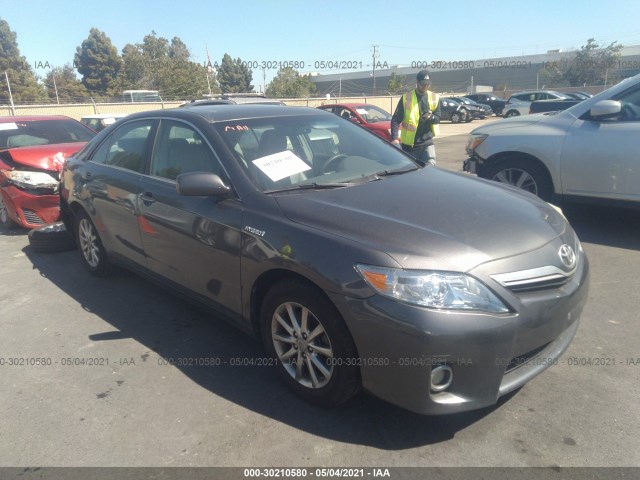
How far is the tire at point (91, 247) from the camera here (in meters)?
4.69

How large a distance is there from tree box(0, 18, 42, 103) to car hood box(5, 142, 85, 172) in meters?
43.3

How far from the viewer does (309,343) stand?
2.66 metres

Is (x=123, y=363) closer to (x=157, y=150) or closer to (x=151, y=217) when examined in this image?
(x=151, y=217)

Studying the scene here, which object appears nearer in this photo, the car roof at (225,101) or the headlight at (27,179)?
the headlight at (27,179)

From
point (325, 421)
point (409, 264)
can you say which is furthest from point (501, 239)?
point (325, 421)

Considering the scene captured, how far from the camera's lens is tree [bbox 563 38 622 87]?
50656 millimetres

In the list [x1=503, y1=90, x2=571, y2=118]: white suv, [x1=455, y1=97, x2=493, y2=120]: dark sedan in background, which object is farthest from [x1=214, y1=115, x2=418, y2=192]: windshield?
[x1=455, y1=97, x2=493, y2=120]: dark sedan in background

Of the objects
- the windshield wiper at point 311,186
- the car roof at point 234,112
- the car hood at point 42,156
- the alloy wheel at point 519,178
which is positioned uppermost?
the car roof at point 234,112

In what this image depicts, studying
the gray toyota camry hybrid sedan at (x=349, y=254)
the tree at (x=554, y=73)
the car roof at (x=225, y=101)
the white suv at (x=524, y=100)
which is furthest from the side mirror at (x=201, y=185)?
the tree at (x=554, y=73)

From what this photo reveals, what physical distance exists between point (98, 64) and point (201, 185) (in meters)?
69.5

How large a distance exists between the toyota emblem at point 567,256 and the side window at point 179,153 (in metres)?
2.08

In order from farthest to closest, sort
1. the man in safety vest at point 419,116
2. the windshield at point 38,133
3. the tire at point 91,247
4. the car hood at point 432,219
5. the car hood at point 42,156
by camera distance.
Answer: the windshield at point 38,133 → the man in safety vest at point 419,116 → the car hood at point 42,156 → the tire at point 91,247 → the car hood at point 432,219

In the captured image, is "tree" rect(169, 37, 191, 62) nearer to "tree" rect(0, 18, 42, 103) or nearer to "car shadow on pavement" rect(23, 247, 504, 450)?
"tree" rect(0, 18, 42, 103)

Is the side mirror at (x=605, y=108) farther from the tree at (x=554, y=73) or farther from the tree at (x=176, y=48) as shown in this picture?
the tree at (x=176, y=48)
